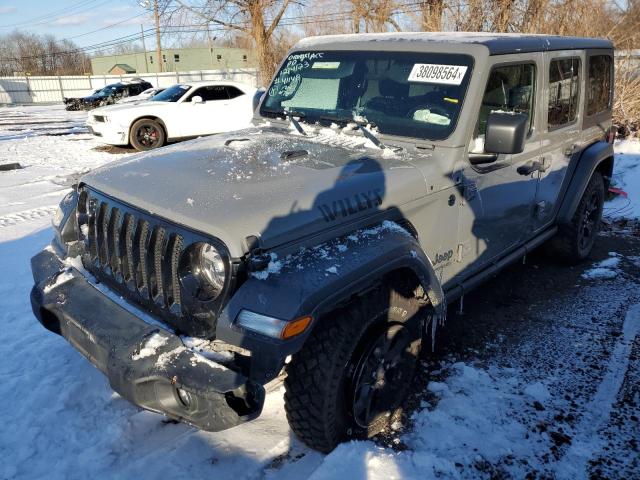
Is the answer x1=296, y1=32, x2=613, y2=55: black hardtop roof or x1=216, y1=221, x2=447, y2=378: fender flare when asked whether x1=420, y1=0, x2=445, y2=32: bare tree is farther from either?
x1=216, y1=221, x2=447, y2=378: fender flare

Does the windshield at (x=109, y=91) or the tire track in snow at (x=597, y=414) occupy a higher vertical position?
the windshield at (x=109, y=91)

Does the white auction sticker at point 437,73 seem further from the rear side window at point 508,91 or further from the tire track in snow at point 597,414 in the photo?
the tire track in snow at point 597,414

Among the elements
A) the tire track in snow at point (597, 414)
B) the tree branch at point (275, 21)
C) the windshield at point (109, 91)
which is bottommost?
the tire track in snow at point (597, 414)

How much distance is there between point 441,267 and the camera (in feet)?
10.3

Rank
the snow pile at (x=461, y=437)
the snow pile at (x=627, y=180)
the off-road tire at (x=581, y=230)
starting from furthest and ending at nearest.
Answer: the snow pile at (x=627, y=180)
the off-road tire at (x=581, y=230)
the snow pile at (x=461, y=437)

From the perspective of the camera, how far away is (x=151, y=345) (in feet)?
7.23

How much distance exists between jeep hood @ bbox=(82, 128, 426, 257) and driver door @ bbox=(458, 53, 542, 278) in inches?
22.2

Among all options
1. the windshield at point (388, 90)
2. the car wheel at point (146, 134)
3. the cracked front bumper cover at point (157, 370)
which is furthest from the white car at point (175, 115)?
the cracked front bumper cover at point (157, 370)

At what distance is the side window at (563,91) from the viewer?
393cm

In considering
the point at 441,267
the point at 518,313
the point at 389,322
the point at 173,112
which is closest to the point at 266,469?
the point at 389,322

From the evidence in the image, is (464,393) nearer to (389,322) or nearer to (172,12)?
(389,322)

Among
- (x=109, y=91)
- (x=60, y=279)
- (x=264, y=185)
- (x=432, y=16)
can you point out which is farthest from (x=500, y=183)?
(x=109, y=91)

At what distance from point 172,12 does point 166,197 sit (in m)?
19.2

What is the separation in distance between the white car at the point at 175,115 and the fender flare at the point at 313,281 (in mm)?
9554
